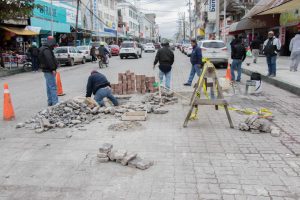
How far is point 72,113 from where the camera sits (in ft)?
26.5

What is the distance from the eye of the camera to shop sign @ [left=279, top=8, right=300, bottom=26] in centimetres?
2382

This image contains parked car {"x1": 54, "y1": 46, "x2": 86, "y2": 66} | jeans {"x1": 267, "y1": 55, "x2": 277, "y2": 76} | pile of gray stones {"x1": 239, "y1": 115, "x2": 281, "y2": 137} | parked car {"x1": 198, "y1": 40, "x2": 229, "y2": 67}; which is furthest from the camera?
parked car {"x1": 54, "y1": 46, "x2": 86, "y2": 66}

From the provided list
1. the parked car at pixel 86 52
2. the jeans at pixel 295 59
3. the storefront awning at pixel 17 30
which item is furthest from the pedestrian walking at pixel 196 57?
the parked car at pixel 86 52

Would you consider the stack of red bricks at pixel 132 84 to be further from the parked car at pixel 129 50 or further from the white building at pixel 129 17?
the white building at pixel 129 17

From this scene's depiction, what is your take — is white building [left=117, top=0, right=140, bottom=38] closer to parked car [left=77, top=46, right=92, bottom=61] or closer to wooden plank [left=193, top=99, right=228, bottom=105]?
parked car [left=77, top=46, right=92, bottom=61]

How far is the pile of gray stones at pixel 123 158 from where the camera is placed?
499 centimetres

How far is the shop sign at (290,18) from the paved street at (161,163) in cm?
1796

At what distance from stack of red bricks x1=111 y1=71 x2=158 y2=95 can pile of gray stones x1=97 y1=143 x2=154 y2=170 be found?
6346 mm

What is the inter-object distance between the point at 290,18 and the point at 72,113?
71.4 ft

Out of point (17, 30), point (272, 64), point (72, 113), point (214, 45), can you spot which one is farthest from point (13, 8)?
point (72, 113)

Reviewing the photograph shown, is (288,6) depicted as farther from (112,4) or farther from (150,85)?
(112,4)

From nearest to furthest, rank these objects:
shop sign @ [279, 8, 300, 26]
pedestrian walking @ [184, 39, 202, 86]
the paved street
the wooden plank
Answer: the paved street
the wooden plank
pedestrian walking @ [184, 39, 202, 86]
shop sign @ [279, 8, 300, 26]

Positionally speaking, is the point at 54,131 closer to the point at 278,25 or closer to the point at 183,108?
the point at 183,108

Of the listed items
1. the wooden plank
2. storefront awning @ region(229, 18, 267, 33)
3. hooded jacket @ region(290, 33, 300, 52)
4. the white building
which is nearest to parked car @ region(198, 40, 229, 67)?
hooded jacket @ region(290, 33, 300, 52)
